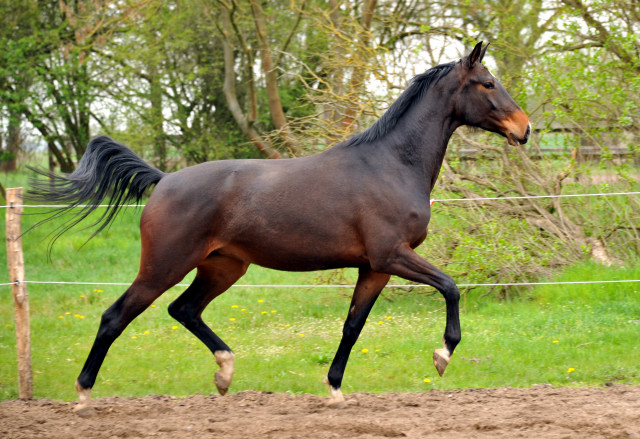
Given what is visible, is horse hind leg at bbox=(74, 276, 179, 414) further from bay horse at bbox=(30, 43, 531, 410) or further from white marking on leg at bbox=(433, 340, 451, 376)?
white marking on leg at bbox=(433, 340, 451, 376)

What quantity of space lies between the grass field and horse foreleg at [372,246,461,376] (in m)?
1.06

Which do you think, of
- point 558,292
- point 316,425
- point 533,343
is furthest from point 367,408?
point 558,292

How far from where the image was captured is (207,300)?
4.92 m

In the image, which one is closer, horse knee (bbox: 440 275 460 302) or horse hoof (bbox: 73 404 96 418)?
horse knee (bbox: 440 275 460 302)

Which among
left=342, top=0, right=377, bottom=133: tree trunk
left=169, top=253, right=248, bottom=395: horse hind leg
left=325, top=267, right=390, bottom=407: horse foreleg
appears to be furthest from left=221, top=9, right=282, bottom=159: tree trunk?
left=325, top=267, right=390, bottom=407: horse foreleg

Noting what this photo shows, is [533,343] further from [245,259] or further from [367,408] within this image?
[245,259]

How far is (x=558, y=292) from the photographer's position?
23.1 ft

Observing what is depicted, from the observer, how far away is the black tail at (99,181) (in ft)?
15.7

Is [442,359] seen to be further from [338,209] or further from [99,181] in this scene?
[99,181]

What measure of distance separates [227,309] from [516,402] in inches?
158

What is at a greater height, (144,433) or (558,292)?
(558,292)

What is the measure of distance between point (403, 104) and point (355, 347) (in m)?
2.49

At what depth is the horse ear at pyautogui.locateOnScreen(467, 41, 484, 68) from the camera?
4.41 m

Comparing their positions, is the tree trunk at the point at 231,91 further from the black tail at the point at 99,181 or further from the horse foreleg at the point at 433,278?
the horse foreleg at the point at 433,278
